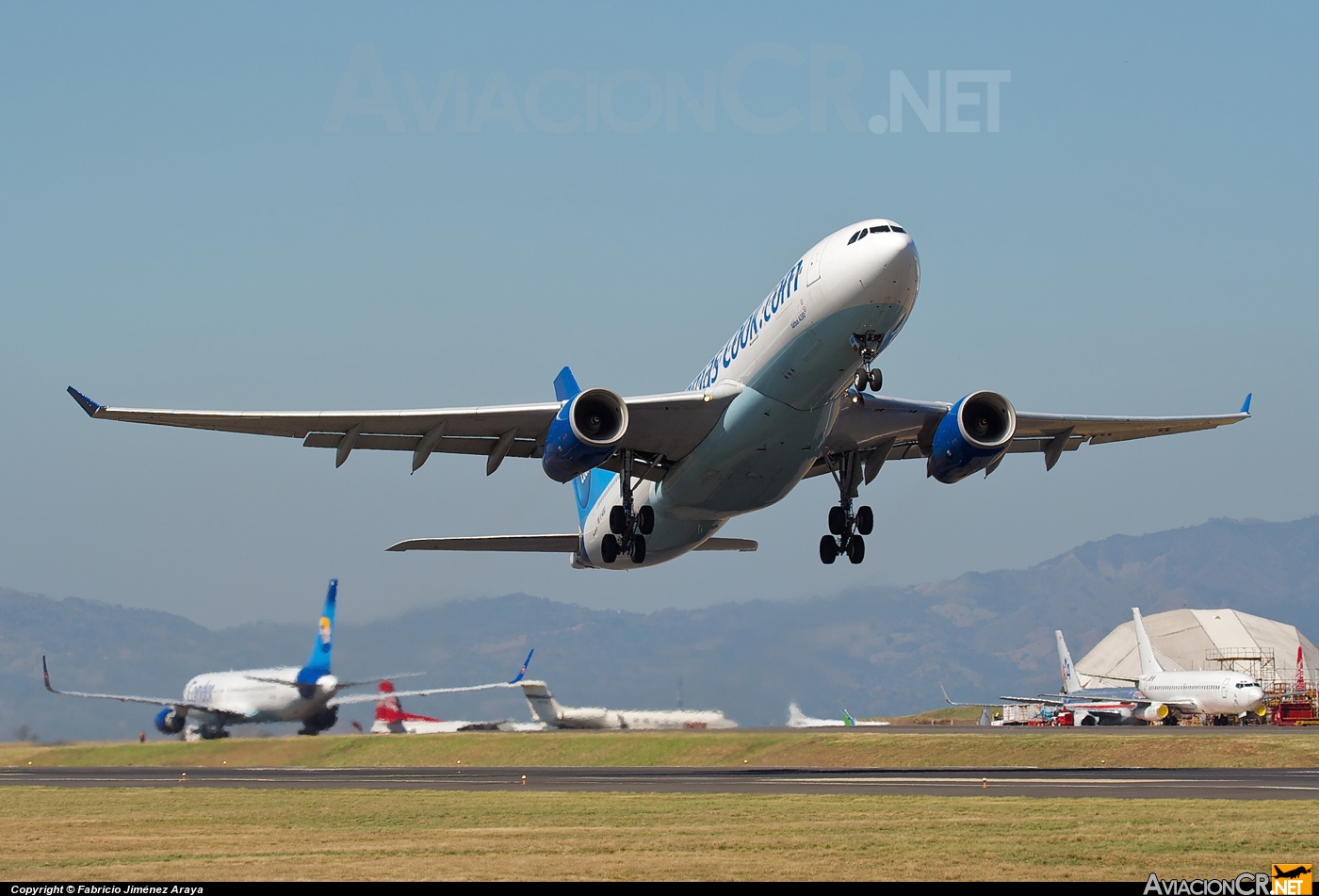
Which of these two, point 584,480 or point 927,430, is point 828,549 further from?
point 584,480

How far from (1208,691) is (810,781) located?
159ft

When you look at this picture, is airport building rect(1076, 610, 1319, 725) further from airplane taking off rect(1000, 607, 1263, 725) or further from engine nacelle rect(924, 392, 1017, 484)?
engine nacelle rect(924, 392, 1017, 484)

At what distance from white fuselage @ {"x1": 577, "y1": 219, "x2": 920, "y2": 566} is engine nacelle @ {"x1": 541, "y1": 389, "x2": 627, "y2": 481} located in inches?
91.6

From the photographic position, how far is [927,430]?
104 ft

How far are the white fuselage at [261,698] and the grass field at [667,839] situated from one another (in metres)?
49.0

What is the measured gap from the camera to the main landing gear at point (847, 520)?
110 feet

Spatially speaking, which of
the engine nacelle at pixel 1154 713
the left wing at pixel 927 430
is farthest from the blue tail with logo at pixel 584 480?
the engine nacelle at pixel 1154 713

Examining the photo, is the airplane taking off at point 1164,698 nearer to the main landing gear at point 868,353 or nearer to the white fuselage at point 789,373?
the white fuselage at point 789,373

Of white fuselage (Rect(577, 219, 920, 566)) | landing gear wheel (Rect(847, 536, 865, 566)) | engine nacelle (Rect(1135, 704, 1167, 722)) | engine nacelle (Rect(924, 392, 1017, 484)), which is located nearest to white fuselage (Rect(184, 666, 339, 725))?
engine nacelle (Rect(1135, 704, 1167, 722))

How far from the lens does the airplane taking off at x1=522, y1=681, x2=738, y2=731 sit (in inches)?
2864

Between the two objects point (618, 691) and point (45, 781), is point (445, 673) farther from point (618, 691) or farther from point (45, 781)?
point (45, 781)

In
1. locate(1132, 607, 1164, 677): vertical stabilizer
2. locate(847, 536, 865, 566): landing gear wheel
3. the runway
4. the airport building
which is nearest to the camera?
the runway

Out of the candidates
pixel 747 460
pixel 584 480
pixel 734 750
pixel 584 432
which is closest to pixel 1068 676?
pixel 734 750

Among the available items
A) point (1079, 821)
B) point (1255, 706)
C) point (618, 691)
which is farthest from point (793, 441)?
point (618, 691)
